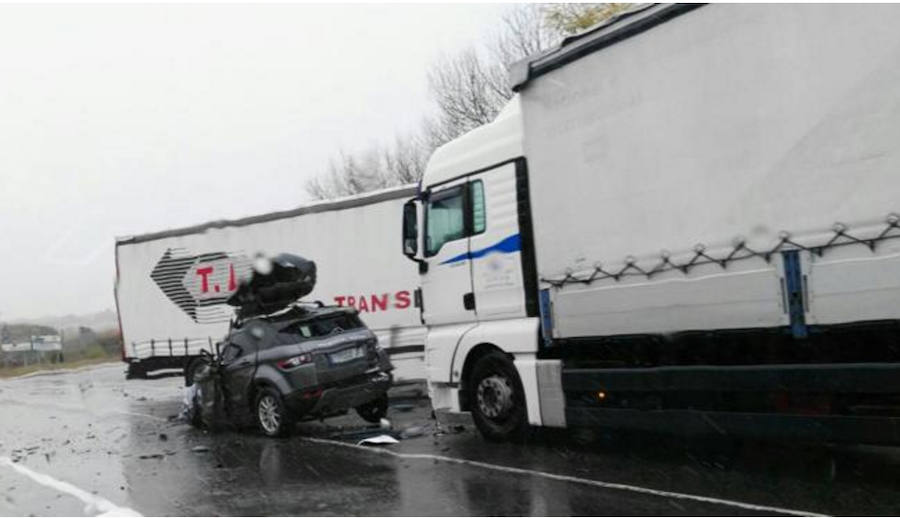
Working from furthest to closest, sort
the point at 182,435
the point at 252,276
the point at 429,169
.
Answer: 1. the point at 252,276
2. the point at 182,435
3. the point at 429,169

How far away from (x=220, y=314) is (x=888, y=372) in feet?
43.5

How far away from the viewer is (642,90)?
6.87 meters

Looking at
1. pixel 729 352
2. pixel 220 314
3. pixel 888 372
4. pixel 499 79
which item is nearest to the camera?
pixel 888 372

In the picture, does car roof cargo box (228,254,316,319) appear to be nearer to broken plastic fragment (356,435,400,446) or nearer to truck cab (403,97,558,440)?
broken plastic fragment (356,435,400,446)

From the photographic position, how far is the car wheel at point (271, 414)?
33.1ft

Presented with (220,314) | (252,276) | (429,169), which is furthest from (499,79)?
(429,169)

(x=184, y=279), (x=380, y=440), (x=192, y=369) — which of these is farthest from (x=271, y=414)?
(x=184, y=279)

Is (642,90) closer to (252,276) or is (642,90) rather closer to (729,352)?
(729,352)

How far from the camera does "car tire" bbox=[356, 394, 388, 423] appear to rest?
11.0 meters

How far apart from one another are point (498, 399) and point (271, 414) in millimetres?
3371

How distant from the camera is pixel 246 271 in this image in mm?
14555

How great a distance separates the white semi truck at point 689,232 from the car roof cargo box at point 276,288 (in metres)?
3.80

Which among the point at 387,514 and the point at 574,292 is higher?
the point at 574,292

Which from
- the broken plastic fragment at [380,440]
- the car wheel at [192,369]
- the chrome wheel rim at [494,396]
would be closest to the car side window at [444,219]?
the chrome wheel rim at [494,396]
